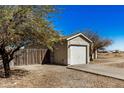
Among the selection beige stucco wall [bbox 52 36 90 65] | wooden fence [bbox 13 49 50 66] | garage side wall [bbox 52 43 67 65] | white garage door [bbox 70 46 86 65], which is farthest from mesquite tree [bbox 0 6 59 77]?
white garage door [bbox 70 46 86 65]

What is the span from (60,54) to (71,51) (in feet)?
4.35

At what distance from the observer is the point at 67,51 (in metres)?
16.8

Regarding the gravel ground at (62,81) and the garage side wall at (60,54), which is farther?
the garage side wall at (60,54)

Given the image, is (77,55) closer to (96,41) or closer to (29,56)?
(29,56)

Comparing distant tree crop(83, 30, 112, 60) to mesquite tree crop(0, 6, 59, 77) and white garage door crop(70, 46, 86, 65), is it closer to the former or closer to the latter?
white garage door crop(70, 46, 86, 65)

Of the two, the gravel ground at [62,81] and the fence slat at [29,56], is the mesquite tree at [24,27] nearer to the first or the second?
the gravel ground at [62,81]

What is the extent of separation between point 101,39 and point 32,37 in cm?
1753

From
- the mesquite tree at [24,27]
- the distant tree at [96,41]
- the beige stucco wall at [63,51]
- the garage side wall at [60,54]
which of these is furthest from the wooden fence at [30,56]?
the distant tree at [96,41]

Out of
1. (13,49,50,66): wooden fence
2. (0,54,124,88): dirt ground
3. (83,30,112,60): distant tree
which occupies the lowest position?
(0,54,124,88): dirt ground

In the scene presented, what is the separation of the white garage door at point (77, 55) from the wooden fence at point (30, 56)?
3.22 m

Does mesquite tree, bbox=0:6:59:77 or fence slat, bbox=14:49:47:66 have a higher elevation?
mesquite tree, bbox=0:6:59:77

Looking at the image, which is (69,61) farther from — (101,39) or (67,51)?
(101,39)

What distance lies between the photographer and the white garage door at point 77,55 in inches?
677

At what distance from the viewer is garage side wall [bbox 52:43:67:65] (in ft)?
56.0
